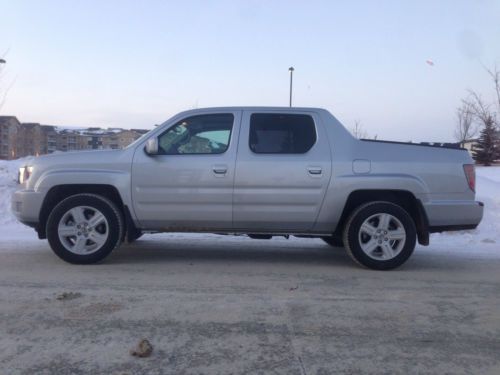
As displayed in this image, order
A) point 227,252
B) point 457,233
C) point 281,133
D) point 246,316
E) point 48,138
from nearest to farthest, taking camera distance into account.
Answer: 1. point 246,316
2. point 281,133
3. point 227,252
4. point 457,233
5. point 48,138

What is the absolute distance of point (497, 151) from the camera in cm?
3431

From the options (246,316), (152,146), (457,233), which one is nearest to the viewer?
(246,316)

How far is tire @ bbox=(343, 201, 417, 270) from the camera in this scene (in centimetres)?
534

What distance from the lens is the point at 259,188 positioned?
5398 mm

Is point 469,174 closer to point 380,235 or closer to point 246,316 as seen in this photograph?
point 380,235

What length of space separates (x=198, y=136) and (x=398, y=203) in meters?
2.46

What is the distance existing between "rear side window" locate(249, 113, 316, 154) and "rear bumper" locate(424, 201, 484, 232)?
155cm

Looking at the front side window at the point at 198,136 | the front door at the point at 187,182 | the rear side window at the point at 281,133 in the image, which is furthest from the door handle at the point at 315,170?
the front side window at the point at 198,136

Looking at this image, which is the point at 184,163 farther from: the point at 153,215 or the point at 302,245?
the point at 302,245

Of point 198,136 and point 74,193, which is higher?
point 198,136

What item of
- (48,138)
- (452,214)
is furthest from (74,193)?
(48,138)

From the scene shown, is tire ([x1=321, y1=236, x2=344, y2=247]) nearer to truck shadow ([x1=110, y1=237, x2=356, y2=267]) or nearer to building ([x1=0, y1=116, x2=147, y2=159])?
truck shadow ([x1=110, y1=237, x2=356, y2=267])

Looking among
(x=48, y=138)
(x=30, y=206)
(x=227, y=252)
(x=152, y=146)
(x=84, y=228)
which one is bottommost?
(x=227, y=252)

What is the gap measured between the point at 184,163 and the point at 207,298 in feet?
5.76
